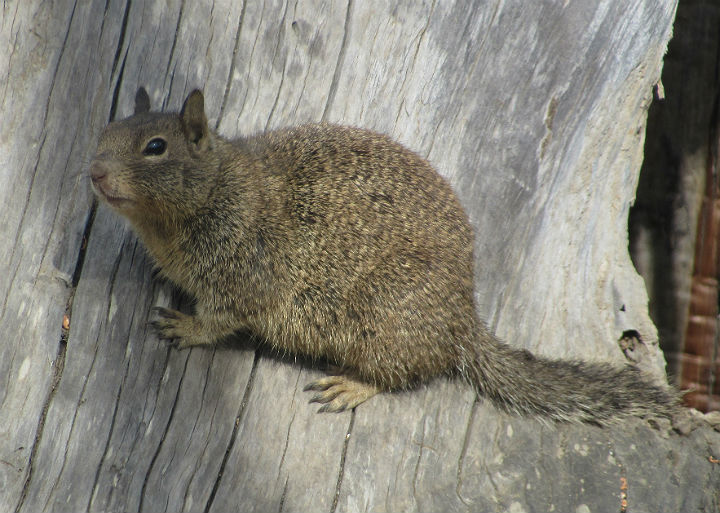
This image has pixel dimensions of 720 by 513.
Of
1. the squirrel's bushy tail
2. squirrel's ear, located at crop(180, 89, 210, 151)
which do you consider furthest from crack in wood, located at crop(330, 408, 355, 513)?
squirrel's ear, located at crop(180, 89, 210, 151)

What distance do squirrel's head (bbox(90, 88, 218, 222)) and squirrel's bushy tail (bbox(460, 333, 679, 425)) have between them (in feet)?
5.98

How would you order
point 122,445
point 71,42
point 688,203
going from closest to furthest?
point 122,445 < point 71,42 < point 688,203

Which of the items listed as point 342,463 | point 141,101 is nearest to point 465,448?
point 342,463

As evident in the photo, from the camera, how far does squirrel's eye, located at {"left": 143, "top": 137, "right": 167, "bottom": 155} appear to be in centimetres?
365

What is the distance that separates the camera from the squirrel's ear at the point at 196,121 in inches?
142

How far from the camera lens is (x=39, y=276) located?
372cm

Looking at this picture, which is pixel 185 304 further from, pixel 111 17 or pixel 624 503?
pixel 624 503

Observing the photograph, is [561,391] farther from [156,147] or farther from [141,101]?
[141,101]

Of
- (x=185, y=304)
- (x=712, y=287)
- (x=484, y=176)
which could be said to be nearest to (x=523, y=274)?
(x=484, y=176)

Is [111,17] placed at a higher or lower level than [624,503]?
higher

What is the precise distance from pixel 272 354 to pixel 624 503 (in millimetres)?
2014

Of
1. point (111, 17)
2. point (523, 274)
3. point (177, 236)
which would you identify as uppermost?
point (111, 17)

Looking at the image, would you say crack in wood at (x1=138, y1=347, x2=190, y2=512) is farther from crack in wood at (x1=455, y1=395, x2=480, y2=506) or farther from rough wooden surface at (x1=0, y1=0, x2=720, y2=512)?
crack in wood at (x1=455, y1=395, x2=480, y2=506)

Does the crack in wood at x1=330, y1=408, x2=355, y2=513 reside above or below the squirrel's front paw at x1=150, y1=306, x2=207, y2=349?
below
